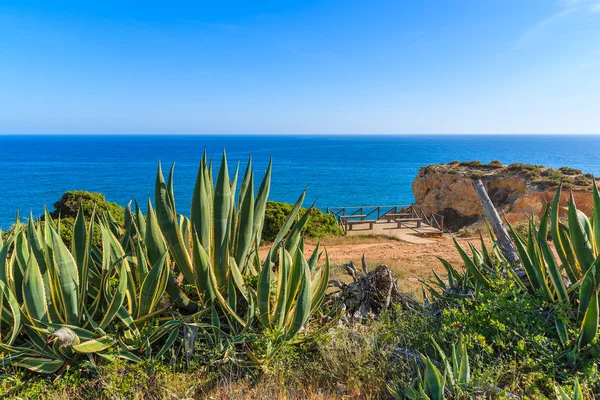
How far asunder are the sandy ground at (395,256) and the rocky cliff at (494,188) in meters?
11.2

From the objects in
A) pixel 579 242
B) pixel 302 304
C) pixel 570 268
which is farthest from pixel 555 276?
pixel 302 304

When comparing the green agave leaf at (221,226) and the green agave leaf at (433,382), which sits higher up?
the green agave leaf at (221,226)

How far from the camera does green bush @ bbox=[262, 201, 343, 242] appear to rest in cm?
1300

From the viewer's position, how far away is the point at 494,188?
25.2 metres

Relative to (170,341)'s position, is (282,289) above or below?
above

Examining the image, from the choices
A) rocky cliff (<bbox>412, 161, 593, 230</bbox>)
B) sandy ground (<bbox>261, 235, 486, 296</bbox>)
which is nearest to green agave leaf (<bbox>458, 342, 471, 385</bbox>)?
sandy ground (<bbox>261, 235, 486, 296</bbox>)

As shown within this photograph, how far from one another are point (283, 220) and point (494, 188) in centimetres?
1858

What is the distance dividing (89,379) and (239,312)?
103cm

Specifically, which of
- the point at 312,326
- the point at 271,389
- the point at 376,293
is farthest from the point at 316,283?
the point at 271,389

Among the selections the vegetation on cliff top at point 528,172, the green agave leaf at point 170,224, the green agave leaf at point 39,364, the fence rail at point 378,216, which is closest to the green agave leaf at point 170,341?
the green agave leaf at point 170,224

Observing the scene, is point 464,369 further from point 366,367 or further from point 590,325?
point 590,325

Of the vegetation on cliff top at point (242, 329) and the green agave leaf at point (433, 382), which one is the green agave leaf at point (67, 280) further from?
the green agave leaf at point (433, 382)

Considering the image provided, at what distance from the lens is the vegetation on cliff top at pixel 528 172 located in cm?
2080

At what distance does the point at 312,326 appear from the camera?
2.95 meters
